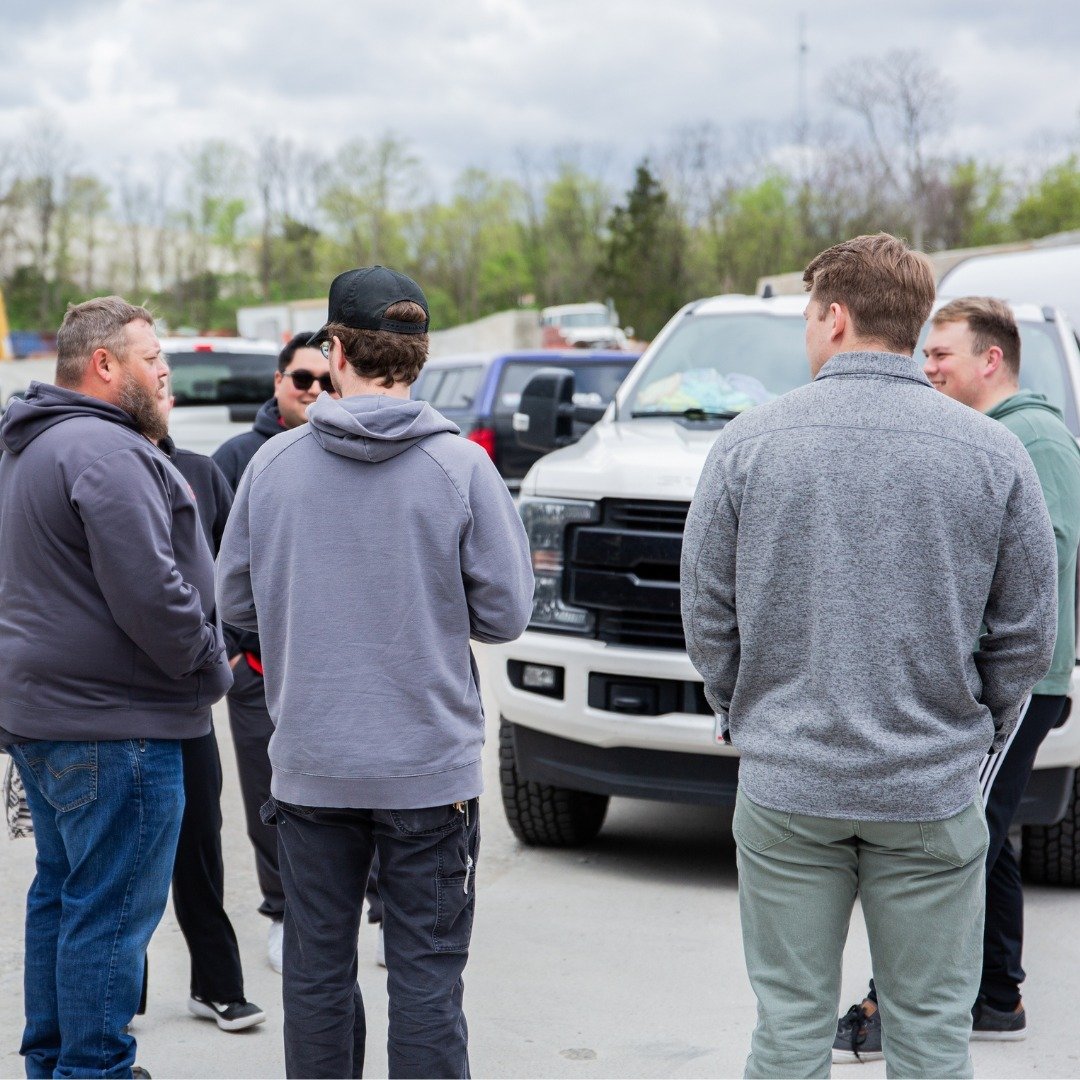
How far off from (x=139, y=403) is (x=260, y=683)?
123 cm

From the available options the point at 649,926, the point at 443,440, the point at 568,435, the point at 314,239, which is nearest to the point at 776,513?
the point at 443,440

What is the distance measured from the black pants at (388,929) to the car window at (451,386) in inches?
499

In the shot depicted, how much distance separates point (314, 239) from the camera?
6669cm

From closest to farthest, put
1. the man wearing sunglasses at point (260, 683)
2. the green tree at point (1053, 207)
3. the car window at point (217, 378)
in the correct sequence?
the man wearing sunglasses at point (260, 683) → the car window at point (217, 378) → the green tree at point (1053, 207)

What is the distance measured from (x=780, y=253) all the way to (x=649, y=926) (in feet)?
176

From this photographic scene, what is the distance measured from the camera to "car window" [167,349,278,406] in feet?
34.4

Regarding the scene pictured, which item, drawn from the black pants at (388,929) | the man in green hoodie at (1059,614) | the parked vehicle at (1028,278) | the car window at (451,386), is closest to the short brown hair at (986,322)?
the man in green hoodie at (1059,614)

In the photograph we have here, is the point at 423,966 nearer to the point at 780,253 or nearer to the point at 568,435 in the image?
the point at 568,435

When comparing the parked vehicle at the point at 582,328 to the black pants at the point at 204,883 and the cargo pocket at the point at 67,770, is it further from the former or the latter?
the cargo pocket at the point at 67,770

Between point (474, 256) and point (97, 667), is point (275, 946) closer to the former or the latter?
point (97, 667)

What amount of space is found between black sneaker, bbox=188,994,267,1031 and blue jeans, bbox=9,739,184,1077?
0.65m

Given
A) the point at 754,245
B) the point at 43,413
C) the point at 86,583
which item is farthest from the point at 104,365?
the point at 754,245

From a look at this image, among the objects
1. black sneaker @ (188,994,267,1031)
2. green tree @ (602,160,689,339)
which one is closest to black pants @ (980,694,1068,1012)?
black sneaker @ (188,994,267,1031)

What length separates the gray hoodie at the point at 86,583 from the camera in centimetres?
299
